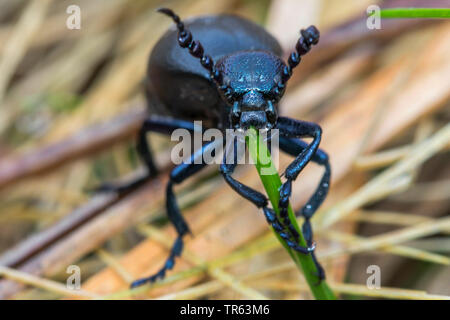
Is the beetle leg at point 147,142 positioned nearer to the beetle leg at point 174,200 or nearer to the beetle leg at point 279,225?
the beetle leg at point 174,200

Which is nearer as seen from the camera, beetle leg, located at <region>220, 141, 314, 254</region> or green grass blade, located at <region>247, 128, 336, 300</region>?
green grass blade, located at <region>247, 128, 336, 300</region>

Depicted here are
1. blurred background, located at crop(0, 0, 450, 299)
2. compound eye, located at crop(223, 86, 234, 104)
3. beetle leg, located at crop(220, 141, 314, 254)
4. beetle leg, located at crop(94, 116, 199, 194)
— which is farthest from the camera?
beetle leg, located at crop(94, 116, 199, 194)

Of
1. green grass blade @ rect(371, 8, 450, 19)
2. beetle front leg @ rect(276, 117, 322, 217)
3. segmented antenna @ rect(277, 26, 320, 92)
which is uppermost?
green grass blade @ rect(371, 8, 450, 19)

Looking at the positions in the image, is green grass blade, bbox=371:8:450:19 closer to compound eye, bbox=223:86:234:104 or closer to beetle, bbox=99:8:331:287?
beetle, bbox=99:8:331:287

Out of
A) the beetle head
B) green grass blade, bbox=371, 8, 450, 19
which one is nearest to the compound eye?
the beetle head

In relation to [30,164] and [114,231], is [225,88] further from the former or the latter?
[30,164]
